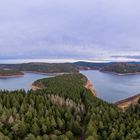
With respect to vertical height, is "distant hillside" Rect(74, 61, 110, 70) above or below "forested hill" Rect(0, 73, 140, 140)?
above

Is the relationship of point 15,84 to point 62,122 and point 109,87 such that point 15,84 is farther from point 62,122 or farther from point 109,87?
point 62,122

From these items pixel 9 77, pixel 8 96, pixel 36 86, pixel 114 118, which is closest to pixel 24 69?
pixel 9 77

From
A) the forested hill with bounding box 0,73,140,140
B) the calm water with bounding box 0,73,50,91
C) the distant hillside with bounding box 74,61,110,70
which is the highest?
the distant hillside with bounding box 74,61,110,70

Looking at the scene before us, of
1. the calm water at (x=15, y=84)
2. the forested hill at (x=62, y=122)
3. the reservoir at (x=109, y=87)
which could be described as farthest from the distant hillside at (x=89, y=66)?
the forested hill at (x=62, y=122)

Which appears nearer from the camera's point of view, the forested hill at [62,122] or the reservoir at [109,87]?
Answer: the forested hill at [62,122]

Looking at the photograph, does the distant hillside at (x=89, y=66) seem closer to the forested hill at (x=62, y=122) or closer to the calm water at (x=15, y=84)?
the calm water at (x=15, y=84)

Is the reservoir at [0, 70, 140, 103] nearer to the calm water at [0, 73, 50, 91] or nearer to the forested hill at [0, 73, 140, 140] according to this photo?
the calm water at [0, 73, 50, 91]

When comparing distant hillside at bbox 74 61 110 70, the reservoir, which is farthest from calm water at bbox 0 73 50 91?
distant hillside at bbox 74 61 110 70

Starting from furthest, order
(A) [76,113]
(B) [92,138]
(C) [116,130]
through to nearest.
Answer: (A) [76,113]
(C) [116,130]
(B) [92,138]

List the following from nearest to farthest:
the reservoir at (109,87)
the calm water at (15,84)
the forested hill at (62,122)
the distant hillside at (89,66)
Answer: the forested hill at (62,122) < the reservoir at (109,87) < the calm water at (15,84) < the distant hillside at (89,66)

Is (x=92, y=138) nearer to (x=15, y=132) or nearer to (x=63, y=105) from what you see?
(x=15, y=132)

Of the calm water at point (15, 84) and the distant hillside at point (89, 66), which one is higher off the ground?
the distant hillside at point (89, 66)
